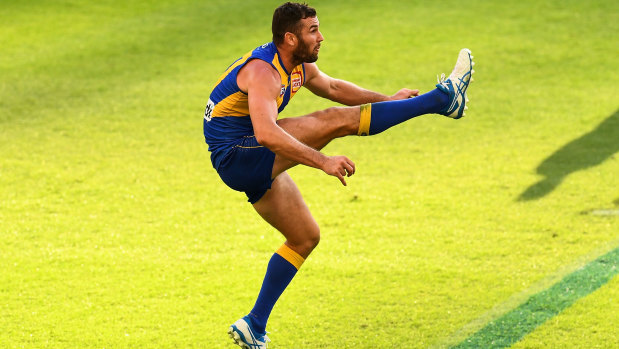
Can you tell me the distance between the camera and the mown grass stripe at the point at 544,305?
5.18 m

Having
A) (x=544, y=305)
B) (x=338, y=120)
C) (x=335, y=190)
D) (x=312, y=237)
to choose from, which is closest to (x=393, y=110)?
(x=338, y=120)

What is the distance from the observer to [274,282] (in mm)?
5012

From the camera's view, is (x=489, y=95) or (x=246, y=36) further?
(x=246, y=36)

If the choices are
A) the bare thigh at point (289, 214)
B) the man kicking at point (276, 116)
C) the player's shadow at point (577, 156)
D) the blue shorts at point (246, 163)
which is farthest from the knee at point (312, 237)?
the player's shadow at point (577, 156)

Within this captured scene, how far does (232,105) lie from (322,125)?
523 mm

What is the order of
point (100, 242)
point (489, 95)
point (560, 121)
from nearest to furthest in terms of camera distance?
point (100, 242) → point (560, 121) → point (489, 95)

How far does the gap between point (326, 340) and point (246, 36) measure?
6.98m

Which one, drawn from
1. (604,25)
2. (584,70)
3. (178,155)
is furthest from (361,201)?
(604,25)

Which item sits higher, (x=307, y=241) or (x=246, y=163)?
(x=246, y=163)

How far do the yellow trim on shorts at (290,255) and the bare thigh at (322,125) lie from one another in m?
0.71

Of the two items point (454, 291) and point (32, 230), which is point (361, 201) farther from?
point (32, 230)

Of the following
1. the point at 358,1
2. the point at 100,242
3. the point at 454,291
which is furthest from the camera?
the point at 358,1

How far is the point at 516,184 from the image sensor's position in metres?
7.70

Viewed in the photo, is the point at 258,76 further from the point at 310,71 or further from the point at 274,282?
the point at 274,282
